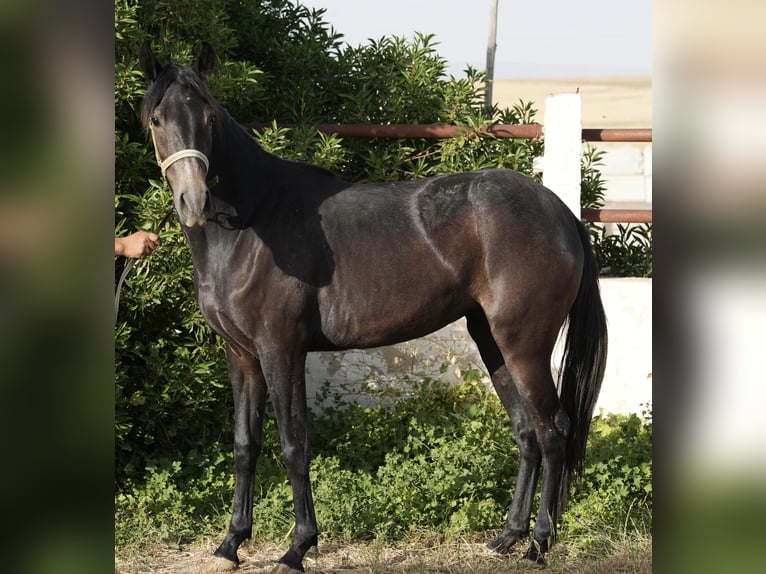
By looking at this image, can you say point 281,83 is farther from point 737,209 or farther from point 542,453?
point 737,209

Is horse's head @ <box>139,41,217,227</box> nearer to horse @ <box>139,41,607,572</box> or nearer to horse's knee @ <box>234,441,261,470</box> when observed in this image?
horse @ <box>139,41,607,572</box>

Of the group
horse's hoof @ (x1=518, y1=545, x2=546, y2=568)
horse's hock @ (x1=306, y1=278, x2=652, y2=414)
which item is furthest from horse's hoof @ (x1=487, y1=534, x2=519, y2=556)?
horse's hock @ (x1=306, y1=278, x2=652, y2=414)

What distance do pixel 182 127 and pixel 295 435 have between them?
4.87 ft

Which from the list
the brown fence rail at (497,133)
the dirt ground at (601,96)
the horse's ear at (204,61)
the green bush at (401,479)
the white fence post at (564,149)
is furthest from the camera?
the dirt ground at (601,96)

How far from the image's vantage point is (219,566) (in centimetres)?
390

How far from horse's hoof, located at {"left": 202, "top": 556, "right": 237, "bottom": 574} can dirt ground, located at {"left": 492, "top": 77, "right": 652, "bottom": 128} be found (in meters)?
30.7

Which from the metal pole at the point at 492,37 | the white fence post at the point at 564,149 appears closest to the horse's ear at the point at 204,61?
the white fence post at the point at 564,149

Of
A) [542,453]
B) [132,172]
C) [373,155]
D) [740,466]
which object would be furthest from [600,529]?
[740,466]

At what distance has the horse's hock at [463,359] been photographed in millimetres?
5734

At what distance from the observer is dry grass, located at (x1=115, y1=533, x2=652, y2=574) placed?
12.8 feet

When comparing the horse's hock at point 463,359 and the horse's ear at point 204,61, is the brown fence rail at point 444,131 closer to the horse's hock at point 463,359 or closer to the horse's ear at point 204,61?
the horse's hock at point 463,359

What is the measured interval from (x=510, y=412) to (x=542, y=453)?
0.33 metres

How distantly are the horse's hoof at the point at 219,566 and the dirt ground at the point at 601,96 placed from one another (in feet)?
101

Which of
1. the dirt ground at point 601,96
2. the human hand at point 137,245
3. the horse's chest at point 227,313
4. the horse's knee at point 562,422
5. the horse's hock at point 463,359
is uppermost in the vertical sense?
the dirt ground at point 601,96
